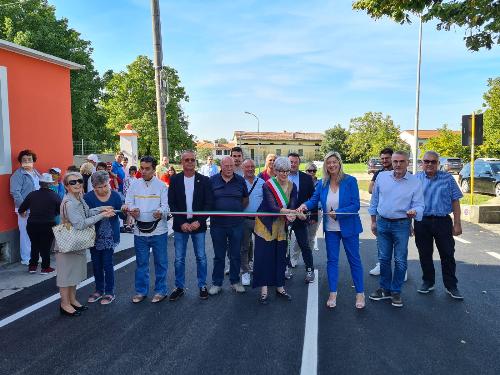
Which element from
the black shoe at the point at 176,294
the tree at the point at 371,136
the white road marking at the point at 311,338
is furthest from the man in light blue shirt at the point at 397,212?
the tree at the point at 371,136

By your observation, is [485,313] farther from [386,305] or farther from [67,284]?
[67,284]

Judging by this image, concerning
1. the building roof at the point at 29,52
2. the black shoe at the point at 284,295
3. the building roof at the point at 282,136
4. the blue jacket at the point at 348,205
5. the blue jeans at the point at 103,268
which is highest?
the building roof at the point at 282,136

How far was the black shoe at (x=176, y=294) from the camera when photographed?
555 cm

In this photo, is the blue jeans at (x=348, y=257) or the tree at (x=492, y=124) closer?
the blue jeans at (x=348, y=257)

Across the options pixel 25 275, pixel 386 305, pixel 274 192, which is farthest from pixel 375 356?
pixel 25 275

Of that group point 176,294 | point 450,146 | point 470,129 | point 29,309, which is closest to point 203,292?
point 176,294

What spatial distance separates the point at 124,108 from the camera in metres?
46.7

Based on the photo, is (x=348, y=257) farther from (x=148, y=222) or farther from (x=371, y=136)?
(x=371, y=136)

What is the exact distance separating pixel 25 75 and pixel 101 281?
190 inches

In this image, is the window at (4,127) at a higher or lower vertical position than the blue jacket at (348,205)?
higher

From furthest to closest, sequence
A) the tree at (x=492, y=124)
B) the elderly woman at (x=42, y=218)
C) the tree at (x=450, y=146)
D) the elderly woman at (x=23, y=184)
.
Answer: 1. the tree at (x=450, y=146)
2. the tree at (x=492, y=124)
3. the elderly woman at (x=23, y=184)
4. the elderly woman at (x=42, y=218)

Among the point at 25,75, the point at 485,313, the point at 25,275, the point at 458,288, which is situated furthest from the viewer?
the point at 25,75

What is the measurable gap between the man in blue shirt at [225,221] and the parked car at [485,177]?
667 inches

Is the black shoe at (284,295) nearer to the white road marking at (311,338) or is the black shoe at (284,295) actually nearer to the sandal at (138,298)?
the white road marking at (311,338)
